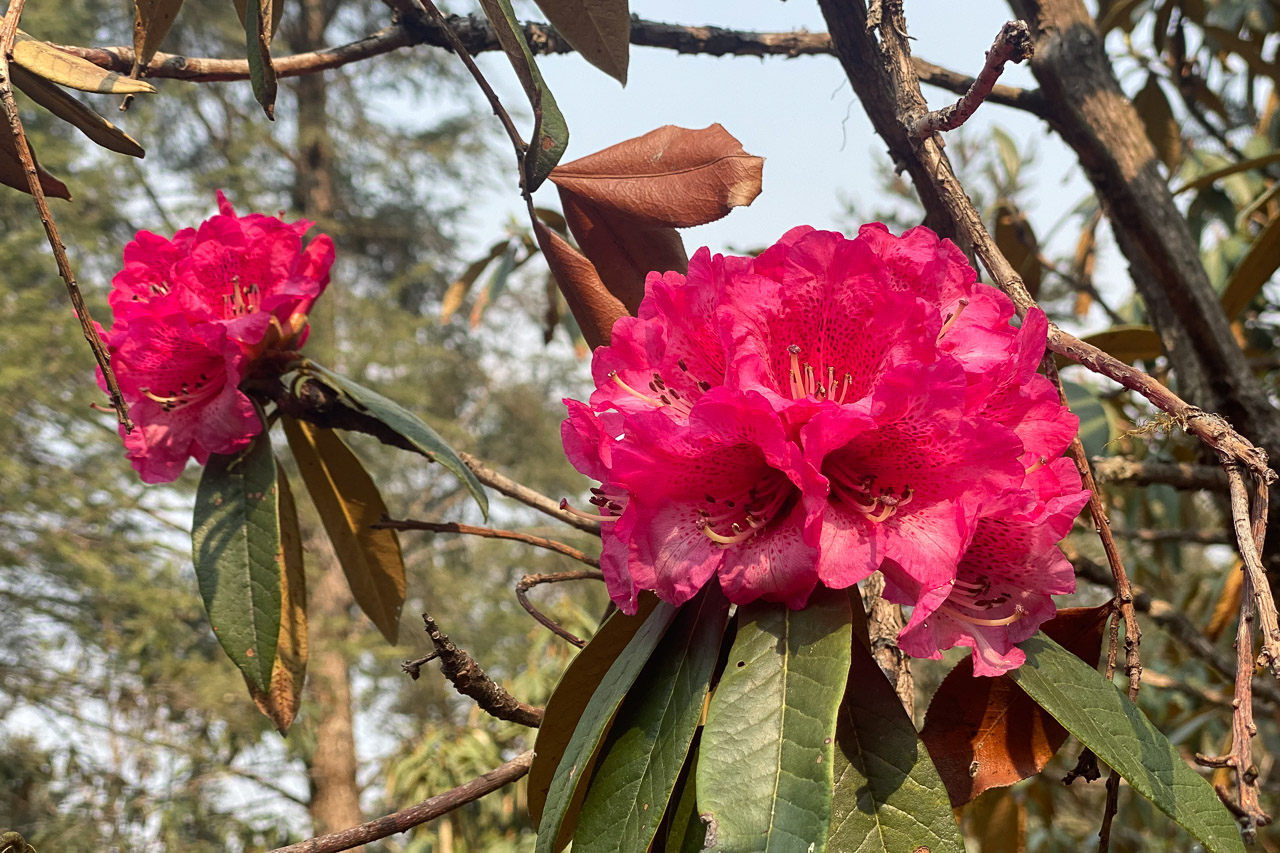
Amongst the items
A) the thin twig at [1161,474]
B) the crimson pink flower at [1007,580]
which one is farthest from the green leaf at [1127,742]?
the thin twig at [1161,474]

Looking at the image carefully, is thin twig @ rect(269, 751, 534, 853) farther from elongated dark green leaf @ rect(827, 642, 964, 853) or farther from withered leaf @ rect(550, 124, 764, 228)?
withered leaf @ rect(550, 124, 764, 228)

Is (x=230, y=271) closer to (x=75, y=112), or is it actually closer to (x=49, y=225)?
(x=75, y=112)

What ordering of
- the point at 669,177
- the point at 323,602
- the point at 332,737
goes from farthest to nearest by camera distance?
the point at 323,602
the point at 332,737
the point at 669,177

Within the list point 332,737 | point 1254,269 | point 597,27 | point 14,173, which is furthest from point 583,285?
point 332,737

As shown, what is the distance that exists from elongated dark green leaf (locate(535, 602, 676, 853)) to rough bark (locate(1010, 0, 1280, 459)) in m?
0.72

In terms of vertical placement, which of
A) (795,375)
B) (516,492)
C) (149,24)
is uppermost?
(149,24)

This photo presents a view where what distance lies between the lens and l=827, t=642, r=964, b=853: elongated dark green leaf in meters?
0.42

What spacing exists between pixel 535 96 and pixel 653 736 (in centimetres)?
36

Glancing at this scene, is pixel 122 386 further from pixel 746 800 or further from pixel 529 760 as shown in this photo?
pixel 746 800

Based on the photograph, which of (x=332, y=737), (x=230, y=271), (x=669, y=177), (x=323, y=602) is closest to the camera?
(x=669, y=177)

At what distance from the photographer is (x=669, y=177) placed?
2.04ft

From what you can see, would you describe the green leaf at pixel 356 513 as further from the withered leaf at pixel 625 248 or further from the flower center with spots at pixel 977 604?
the flower center with spots at pixel 977 604

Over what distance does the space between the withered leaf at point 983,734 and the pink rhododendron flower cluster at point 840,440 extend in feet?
0.19

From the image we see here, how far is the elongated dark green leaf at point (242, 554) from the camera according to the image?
713 millimetres
